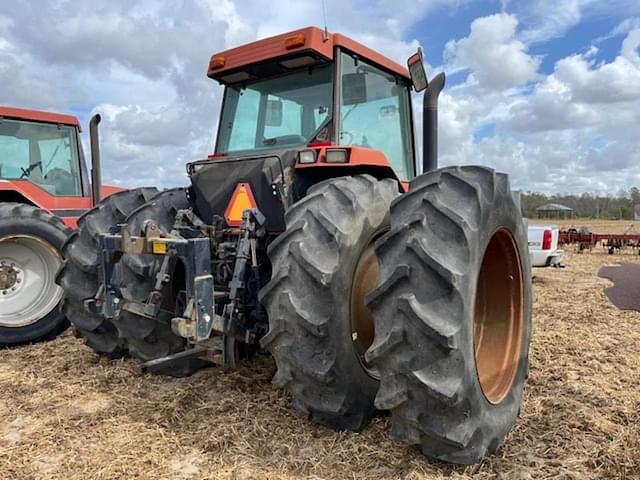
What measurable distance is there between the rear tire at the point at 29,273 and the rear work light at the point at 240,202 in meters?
2.68

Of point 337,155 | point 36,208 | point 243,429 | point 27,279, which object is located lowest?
point 243,429

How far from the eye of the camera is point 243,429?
10.1ft

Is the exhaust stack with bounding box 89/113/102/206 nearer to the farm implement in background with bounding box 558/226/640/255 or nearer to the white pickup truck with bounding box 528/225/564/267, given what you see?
the white pickup truck with bounding box 528/225/564/267

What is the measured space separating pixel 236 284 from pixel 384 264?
3.67 ft

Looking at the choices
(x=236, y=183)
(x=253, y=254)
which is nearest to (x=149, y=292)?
(x=253, y=254)

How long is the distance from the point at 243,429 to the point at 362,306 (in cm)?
101

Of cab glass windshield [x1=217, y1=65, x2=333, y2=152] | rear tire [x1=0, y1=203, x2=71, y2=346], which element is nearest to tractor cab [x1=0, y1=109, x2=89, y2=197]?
rear tire [x1=0, y1=203, x2=71, y2=346]

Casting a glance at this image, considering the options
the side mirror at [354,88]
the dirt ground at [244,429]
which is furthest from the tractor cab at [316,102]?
the dirt ground at [244,429]

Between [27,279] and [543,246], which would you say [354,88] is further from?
[543,246]

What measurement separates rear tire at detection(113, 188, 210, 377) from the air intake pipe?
6.53ft

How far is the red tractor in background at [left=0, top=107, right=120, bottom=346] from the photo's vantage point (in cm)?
521

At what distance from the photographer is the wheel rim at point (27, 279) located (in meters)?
5.21

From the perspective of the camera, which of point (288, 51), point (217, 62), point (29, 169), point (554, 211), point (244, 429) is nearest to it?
point (244, 429)

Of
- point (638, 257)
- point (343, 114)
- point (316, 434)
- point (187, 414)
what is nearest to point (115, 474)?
point (187, 414)
